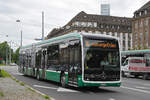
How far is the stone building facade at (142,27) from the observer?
71750mm

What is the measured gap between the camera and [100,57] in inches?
540

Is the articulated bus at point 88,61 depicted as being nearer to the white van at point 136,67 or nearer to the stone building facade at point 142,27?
the white van at point 136,67

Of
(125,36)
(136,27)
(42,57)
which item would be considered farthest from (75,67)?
(125,36)

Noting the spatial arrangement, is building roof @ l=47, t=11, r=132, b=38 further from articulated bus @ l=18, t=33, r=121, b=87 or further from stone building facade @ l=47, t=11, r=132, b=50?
articulated bus @ l=18, t=33, r=121, b=87

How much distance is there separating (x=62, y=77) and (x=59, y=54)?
145 centimetres

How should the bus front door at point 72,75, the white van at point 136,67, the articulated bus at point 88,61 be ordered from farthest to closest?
the white van at point 136,67
the bus front door at point 72,75
the articulated bus at point 88,61

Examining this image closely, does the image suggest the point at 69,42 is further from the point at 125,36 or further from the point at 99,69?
the point at 125,36

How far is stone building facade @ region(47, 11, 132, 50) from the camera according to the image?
3775 inches

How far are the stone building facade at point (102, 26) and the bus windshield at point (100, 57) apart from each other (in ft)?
261

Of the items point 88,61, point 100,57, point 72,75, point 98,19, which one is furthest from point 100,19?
point 88,61

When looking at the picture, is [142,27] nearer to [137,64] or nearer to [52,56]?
[137,64]

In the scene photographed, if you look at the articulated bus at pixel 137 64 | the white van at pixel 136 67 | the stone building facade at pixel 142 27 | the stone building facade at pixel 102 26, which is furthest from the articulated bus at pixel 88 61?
the stone building facade at pixel 102 26

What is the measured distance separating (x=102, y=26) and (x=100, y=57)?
8709 cm

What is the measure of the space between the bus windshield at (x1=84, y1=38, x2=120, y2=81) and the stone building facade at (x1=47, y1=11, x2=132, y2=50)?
79622 mm
